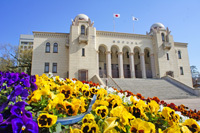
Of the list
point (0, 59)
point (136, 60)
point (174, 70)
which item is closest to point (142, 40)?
point (136, 60)

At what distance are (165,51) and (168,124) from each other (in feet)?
90.7

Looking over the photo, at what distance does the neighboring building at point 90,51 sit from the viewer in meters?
21.4

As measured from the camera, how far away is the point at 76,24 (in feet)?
73.8

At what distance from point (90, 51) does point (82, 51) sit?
147 cm

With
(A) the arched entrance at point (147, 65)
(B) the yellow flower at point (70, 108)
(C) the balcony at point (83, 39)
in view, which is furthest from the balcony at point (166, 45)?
(B) the yellow flower at point (70, 108)

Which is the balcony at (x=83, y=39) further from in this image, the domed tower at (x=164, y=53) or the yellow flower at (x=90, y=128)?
the yellow flower at (x=90, y=128)

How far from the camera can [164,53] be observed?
83.8ft

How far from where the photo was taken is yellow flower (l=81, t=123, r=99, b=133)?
1227 mm

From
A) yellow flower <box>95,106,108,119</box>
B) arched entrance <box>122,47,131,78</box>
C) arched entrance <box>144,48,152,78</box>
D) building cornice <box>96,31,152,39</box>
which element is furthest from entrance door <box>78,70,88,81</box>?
yellow flower <box>95,106,108,119</box>

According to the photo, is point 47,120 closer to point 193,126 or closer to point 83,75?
point 193,126

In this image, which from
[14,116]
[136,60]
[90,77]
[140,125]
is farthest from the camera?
[136,60]

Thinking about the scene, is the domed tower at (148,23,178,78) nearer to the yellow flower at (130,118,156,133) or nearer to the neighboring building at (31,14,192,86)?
the neighboring building at (31,14,192,86)

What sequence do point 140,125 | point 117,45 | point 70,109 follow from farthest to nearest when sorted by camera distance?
1. point 117,45
2. point 70,109
3. point 140,125

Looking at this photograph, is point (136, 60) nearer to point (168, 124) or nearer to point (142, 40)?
point (142, 40)
